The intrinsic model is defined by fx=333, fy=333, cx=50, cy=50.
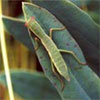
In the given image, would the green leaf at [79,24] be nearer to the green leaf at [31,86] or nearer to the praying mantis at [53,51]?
the praying mantis at [53,51]

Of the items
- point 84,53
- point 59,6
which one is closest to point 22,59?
point 84,53

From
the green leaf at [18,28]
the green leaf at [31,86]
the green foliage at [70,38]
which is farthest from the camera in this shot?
the green leaf at [31,86]

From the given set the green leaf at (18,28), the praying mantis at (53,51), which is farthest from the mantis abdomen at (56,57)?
the green leaf at (18,28)

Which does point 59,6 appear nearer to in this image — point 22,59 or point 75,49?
point 75,49

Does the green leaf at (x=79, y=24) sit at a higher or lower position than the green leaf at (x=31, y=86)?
higher

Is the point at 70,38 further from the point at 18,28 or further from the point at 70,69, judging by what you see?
the point at 18,28

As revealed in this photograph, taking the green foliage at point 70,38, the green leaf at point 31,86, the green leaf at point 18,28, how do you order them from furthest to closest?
the green leaf at point 31,86, the green leaf at point 18,28, the green foliage at point 70,38

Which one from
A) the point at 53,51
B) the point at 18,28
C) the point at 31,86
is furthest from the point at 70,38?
the point at 31,86
